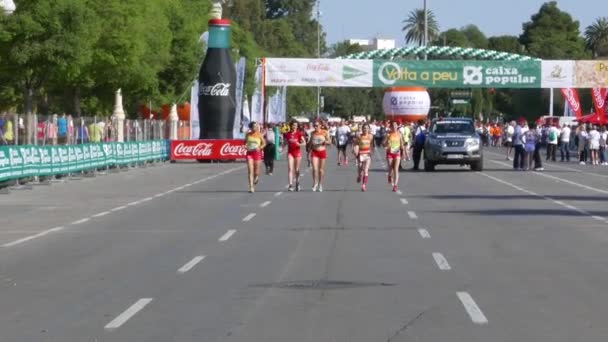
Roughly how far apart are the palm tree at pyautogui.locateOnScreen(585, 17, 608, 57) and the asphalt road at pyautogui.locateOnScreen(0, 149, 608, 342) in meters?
130

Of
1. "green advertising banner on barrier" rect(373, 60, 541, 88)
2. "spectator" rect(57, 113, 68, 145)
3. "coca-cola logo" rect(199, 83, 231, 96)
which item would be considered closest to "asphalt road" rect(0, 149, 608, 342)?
"spectator" rect(57, 113, 68, 145)

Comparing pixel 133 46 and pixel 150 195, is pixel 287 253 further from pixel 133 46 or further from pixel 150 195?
pixel 133 46

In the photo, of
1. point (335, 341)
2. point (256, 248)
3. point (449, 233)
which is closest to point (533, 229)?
point (449, 233)

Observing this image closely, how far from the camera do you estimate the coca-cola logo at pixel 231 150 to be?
193 ft

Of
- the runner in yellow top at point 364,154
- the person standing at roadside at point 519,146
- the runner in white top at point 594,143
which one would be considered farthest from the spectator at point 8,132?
the runner in white top at point 594,143

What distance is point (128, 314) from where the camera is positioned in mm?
12531

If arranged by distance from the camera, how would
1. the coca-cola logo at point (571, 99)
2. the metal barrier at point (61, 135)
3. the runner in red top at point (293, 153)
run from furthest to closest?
the coca-cola logo at point (571, 99) → the metal barrier at point (61, 135) → the runner in red top at point (293, 153)

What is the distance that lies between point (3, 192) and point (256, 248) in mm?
16785

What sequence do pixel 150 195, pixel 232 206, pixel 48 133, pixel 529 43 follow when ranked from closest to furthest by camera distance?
1. pixel 232 206
2. pixel 150 195
3. pixel 48 133
4. pixel 529 43

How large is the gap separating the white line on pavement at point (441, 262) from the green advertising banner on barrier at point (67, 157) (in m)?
19.1

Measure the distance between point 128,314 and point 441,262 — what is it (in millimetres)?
5620

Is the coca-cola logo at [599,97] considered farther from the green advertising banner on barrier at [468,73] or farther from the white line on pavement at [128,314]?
the white line on pavement at [128,314]

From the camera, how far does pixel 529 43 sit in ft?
527

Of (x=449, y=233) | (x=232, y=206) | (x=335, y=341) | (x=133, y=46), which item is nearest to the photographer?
(x=335, y=341)
